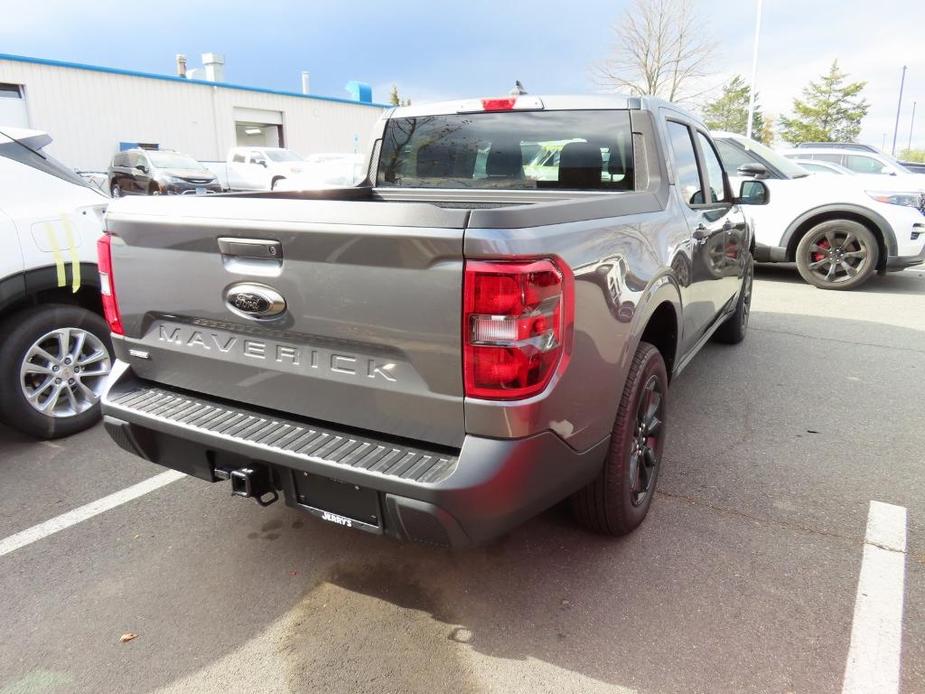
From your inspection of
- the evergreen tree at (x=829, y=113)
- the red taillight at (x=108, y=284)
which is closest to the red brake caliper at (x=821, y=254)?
the red taillight at (x=108, y=284)

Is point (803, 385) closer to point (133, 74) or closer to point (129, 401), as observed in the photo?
point (129, 401)

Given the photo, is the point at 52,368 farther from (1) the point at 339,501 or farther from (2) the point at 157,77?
(2) the point at 157,77

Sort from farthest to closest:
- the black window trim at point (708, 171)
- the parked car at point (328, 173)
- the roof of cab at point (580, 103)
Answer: the parked car at point (328, 173) → the black window trim at point (708, 171) → the roof of cab at point (580, 103)

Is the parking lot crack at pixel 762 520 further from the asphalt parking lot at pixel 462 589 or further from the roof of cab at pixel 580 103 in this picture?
the roof of cab at pixel 580 103

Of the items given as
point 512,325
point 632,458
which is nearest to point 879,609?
point 632,458

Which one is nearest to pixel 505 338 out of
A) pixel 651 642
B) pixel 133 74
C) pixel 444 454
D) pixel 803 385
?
pixel 444 454

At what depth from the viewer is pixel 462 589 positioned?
8.31 ft

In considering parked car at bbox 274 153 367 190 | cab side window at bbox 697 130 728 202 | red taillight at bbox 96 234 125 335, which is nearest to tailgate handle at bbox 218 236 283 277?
red taillight at bbox 96 234 125 335

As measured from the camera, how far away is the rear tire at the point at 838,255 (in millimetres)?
8250

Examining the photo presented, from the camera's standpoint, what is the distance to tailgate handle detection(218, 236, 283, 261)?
2.06 metres

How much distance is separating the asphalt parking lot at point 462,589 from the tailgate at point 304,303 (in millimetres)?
784

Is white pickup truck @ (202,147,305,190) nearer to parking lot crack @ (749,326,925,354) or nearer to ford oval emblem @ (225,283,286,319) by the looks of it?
parking lot crack @ (749,326,925,354)

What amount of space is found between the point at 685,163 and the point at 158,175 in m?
18.1

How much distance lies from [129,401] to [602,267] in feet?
5.99
